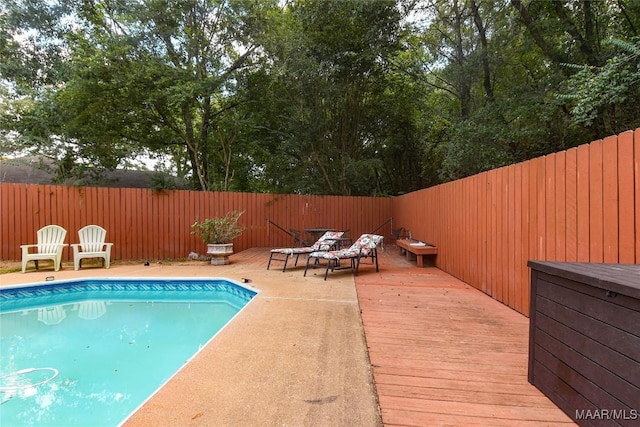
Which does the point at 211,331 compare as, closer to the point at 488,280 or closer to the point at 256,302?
the point at 256,302

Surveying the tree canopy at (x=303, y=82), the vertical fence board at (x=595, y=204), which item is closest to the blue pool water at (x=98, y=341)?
the vertical fence board at (x=595, y=204)

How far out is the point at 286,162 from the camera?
11.4m

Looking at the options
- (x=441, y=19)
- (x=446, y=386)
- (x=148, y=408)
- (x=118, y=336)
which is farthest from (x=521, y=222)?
(x=441, y=19)

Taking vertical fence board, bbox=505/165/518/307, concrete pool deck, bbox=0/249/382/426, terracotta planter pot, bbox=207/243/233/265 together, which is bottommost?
concrete pool deck, bbox=0/249/382/426

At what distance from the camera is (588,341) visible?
138 cm

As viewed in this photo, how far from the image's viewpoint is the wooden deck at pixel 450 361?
1562 mm

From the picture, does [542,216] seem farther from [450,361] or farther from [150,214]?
[150,214]

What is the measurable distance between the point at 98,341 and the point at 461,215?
4934 millimetres

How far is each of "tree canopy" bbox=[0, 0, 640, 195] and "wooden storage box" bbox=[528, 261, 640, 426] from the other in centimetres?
477

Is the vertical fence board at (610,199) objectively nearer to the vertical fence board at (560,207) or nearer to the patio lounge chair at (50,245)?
the vertical fence board at (560,207)

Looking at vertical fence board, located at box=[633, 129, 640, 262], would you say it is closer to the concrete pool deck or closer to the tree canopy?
the concrete pool deck

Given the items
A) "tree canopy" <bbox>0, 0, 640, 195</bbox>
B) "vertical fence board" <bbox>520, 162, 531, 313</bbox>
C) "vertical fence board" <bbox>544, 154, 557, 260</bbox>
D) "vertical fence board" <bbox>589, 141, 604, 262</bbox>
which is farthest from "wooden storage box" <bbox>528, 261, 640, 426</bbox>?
"tree canopy" <bbox>0, 0, 640, 195</bbox>

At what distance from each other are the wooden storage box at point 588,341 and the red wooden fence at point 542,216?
2.22ft

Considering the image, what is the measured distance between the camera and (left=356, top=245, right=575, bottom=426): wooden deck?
1562 mm
